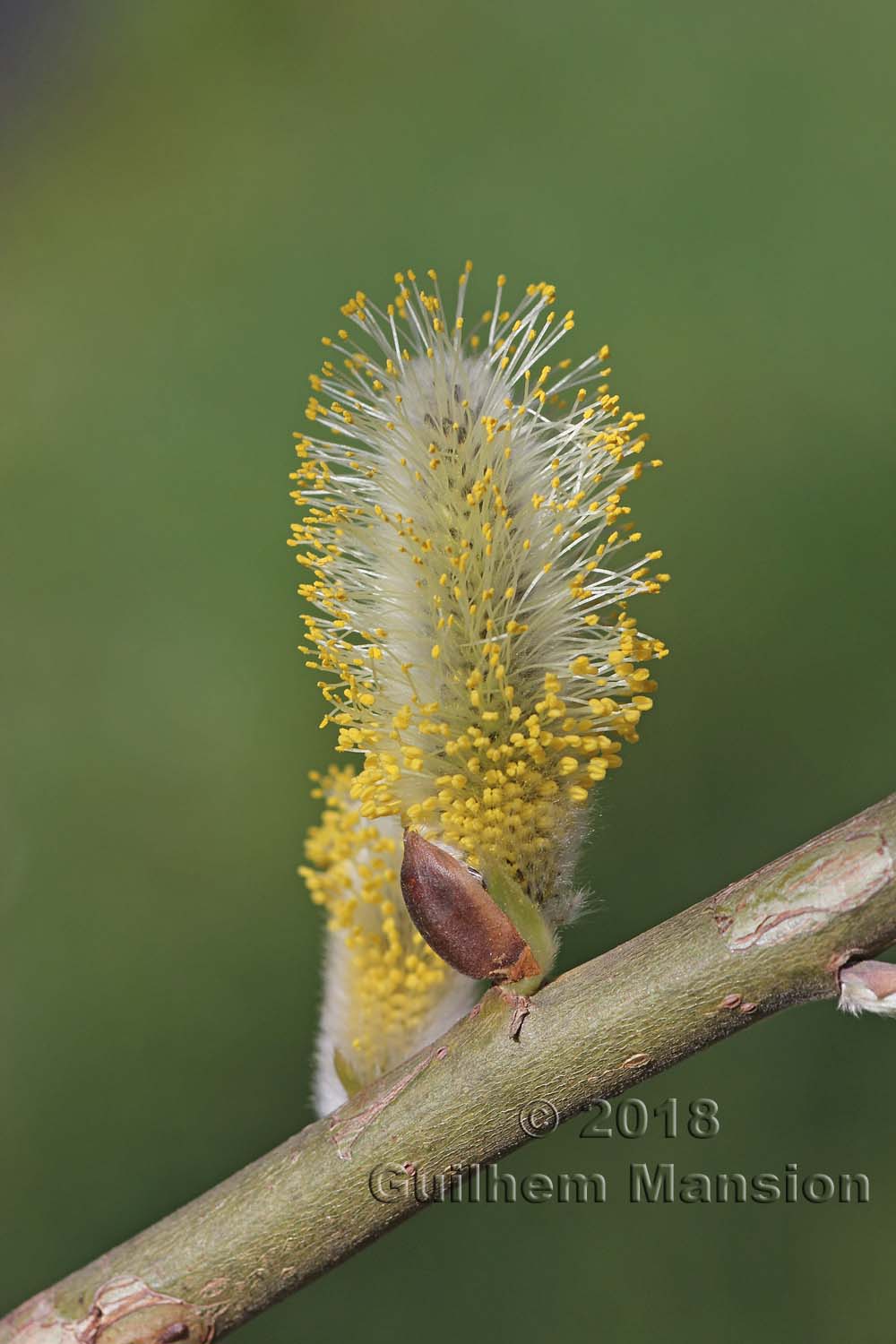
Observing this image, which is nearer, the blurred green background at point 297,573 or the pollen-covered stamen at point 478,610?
the pollen-covered stamen at point 478,610

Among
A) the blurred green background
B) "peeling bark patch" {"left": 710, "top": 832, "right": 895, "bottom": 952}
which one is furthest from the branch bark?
the blurred green background

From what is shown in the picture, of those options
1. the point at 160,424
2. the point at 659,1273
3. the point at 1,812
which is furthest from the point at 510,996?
the point at 160,424

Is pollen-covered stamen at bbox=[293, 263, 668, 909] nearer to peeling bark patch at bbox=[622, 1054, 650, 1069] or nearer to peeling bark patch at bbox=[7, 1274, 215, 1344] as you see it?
peeling bark patch at bbox=[622, 1054, 650, 1069]

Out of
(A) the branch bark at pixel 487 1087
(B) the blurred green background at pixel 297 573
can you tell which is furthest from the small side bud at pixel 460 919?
(B) the blurred green background at pixel 297 573

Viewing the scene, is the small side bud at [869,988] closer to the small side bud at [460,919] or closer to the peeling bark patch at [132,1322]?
the small side bud at [460,919]

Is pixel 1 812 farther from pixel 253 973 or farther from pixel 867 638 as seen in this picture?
pixel 867 638

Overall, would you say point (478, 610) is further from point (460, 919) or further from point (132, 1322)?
point (132, 1322)

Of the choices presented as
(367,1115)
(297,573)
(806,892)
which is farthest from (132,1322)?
(297,573)
